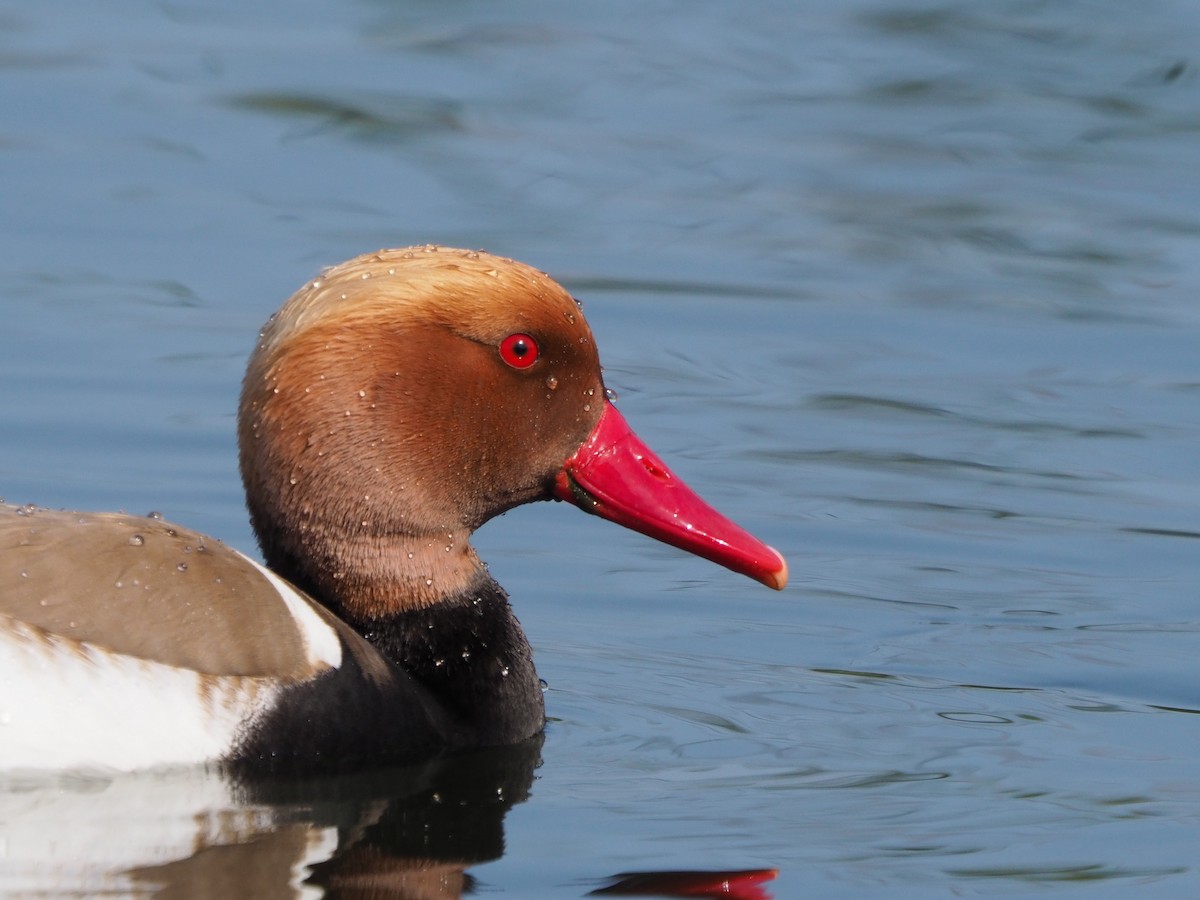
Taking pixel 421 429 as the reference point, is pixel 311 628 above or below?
below

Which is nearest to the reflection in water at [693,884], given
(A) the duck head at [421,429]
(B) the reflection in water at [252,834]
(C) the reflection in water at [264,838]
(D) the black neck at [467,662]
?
(C) the reflection in water at [264,838]

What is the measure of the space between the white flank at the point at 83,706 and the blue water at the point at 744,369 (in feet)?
0.27

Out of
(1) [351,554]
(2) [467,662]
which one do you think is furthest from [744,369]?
(1) [351,554]

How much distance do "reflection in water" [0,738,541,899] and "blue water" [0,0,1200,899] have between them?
0.6 inches

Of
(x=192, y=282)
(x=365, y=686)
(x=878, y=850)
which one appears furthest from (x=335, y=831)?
(x=192, y=282)

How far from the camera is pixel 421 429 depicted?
5898 millimetres

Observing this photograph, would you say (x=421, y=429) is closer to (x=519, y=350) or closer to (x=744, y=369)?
(x=519, y=350)

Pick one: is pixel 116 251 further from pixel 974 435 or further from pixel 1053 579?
pixel 1053 579

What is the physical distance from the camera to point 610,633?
698cm

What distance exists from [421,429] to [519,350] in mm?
328

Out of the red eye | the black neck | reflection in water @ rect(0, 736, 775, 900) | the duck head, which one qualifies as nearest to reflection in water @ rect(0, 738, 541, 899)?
reflection in water @ rect(0, 736, 775, 900)

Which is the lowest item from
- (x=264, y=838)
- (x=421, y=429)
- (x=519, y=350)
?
(x=264, y=838)

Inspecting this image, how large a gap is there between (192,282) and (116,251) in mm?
570

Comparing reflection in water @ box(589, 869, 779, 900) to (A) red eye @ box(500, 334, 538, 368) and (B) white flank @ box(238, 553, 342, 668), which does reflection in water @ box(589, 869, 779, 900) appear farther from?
(A) red eye @ box(500, 334, 538, 368)
